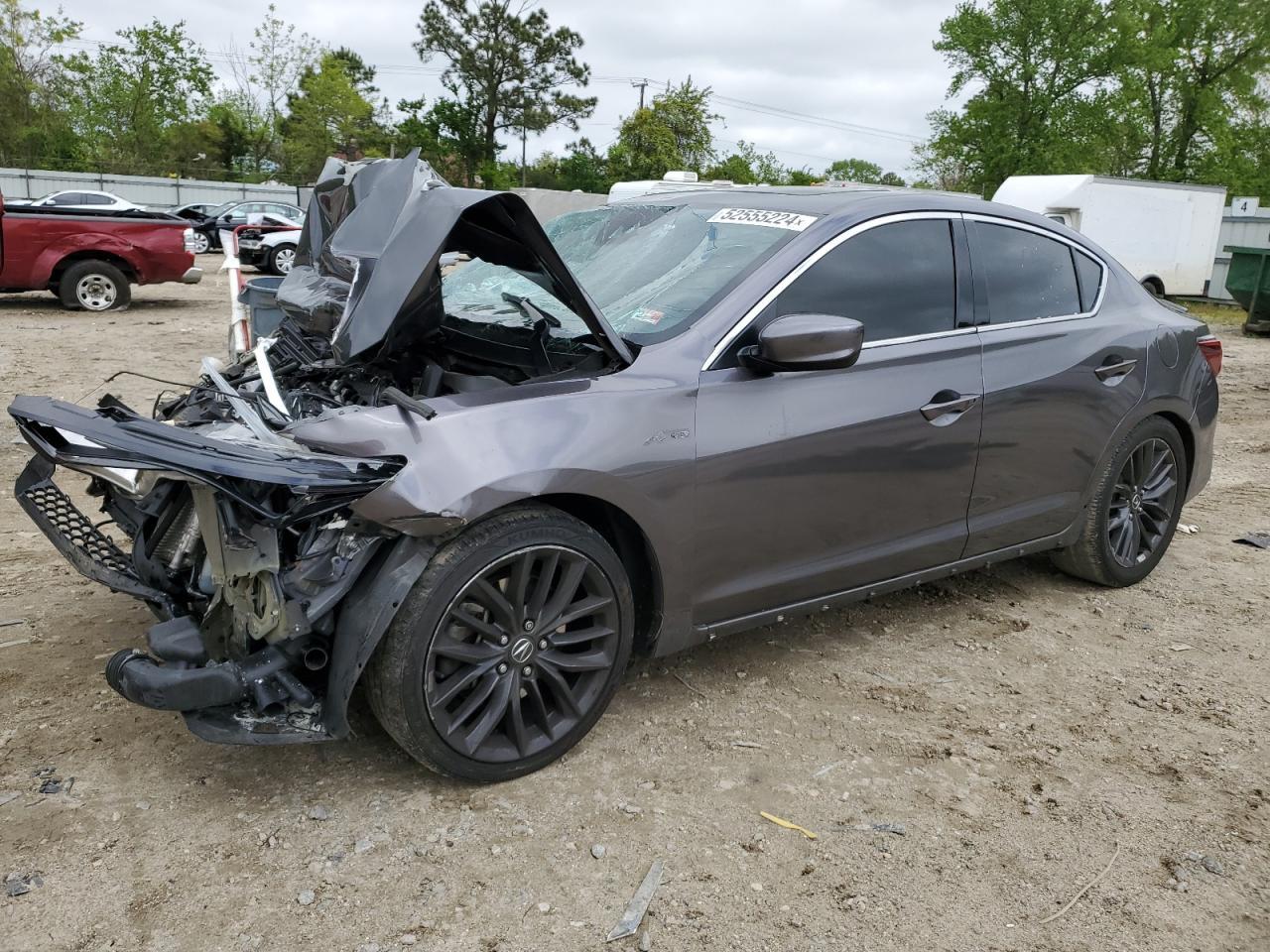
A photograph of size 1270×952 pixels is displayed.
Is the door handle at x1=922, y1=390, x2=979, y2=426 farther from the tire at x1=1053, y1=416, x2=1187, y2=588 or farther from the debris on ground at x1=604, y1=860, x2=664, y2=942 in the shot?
the debris on ground at x1=604, y1=860, x2=664, y2=942

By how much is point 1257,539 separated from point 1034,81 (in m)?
33.2

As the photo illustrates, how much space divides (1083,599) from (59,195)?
23.5 m

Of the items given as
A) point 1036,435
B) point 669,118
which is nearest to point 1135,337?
point 1036,435

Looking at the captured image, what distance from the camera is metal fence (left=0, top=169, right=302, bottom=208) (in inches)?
1384

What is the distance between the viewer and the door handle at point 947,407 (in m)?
3.52

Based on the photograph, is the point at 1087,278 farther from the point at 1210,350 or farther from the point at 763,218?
the point at 763,218

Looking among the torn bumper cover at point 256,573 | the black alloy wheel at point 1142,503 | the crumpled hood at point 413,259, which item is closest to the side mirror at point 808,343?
the crumpled hood at point 413,259

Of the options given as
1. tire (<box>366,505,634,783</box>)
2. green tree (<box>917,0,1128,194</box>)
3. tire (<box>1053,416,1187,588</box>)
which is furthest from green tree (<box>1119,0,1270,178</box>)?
tire (<box>366,505,634,783</box>)

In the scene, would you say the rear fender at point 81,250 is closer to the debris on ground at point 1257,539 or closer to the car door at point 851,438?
the car door at point 851,438

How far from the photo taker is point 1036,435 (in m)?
3.90

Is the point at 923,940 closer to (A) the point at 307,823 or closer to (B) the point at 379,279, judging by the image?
(A) the point at 307,823

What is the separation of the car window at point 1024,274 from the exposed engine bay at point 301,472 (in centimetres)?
168

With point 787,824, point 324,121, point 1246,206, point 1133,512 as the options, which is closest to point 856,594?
point 787,824

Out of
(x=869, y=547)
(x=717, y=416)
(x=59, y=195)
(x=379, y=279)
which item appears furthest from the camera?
(x=59, y=195)
